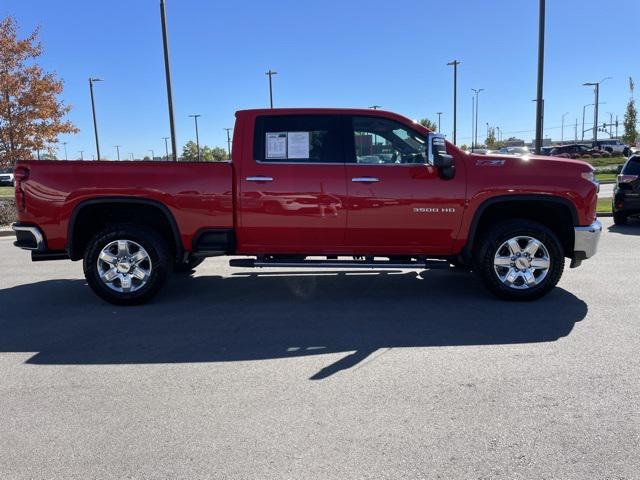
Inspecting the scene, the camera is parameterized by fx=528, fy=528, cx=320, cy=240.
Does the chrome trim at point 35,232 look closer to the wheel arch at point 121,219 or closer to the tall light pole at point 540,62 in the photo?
the wheel arch at point 121,219

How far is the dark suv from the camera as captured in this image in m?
11.5

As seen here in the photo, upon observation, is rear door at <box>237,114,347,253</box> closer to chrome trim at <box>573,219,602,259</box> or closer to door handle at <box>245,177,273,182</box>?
door handle at <box>245,177,273,182</box>

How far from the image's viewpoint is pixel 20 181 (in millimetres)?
5488

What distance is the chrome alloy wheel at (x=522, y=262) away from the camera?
567 cm

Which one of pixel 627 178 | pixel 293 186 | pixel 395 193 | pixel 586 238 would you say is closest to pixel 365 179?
pixel 395 193

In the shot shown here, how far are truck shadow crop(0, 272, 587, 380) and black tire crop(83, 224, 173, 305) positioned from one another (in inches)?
6.2

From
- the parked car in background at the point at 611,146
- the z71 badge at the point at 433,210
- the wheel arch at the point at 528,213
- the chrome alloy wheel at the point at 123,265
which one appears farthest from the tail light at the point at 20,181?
the parked car in background at the point at 611,146

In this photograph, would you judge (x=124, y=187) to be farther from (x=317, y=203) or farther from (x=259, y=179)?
(x=317, y=203)

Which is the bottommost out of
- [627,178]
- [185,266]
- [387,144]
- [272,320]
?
[272,320]

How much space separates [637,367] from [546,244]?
6.52ft

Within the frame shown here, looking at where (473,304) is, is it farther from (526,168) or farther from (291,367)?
(291,367)

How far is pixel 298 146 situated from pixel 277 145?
0.74 feet

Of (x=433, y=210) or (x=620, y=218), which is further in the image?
(x=620, y=218)

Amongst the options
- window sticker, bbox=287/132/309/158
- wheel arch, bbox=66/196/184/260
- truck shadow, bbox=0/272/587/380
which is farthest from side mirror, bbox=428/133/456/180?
wheel arch, bbox=66/196/184/260
